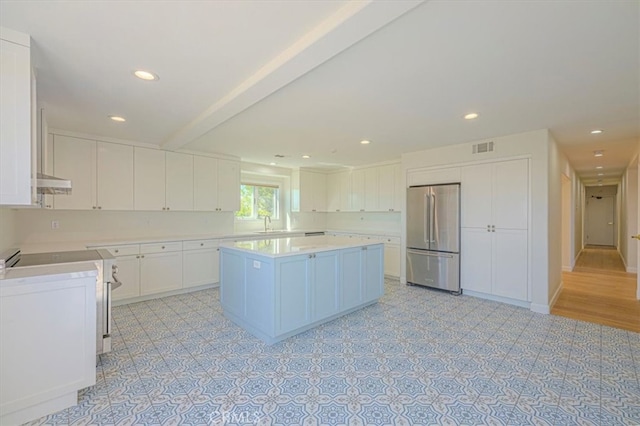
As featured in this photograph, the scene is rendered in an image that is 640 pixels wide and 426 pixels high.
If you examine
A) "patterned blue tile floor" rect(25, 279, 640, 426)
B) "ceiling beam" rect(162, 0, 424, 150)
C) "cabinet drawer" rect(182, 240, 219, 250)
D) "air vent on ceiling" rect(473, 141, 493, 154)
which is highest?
"ceiling beam" rect(162, 0, 424, 150)

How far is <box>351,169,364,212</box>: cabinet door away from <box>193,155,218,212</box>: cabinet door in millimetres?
2930

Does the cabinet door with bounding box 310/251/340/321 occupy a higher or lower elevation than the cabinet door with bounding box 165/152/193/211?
lower

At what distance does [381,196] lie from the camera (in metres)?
5.97

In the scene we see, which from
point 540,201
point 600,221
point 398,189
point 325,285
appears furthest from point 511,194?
point 600,221

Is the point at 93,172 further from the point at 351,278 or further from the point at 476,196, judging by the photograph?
the point at 476,196

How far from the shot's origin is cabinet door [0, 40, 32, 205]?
1741 mm

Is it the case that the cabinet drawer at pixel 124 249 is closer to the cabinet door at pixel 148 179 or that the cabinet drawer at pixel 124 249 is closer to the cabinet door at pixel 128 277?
the cabinet door at pixel 128 277

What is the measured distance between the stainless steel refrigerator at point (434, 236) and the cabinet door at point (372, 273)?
121cm

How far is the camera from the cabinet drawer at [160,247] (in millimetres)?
4137

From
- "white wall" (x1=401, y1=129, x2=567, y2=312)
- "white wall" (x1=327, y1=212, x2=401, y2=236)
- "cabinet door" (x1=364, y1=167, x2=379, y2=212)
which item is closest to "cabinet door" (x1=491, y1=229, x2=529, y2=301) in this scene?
"white wall" (x1=401, y1=129, x2=567, y2=312)

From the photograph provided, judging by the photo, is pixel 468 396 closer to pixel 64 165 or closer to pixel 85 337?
pixel 85 337

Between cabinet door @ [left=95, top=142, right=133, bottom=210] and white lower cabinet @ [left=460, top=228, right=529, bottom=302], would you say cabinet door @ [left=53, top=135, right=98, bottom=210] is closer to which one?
cabinet door @ [left=95, top=142, right=133, bottom=210]

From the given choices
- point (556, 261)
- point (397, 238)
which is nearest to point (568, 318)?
point (556, 261)
